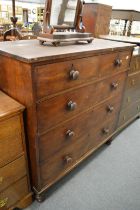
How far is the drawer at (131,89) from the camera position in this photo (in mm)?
1712

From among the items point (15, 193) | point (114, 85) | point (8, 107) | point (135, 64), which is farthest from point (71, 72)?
point (135, 64)

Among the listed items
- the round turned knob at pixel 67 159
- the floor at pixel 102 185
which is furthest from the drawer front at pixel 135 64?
the round turned knob at pixel 67 159

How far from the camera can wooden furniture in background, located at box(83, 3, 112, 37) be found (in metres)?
1.69

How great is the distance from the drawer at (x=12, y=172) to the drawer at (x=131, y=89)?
46.4 inches

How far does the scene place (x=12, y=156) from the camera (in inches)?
38.3

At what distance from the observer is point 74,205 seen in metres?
1.27

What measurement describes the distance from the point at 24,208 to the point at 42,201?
0.43ft

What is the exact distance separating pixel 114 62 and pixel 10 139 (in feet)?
3.02

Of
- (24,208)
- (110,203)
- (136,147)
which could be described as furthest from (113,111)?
(24,208)

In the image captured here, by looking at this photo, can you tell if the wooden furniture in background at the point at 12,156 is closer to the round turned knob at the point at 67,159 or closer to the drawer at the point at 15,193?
the drawer at the point at 15,193

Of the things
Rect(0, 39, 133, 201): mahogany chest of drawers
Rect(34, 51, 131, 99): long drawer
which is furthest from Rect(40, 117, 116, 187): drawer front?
Rect(34, 51, 131, 99): long drawer

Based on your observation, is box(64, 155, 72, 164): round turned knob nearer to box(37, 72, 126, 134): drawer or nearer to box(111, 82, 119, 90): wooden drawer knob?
box(37, 72, 126, 134): drawer

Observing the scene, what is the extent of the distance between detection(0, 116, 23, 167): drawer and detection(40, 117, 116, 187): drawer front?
0.23 m

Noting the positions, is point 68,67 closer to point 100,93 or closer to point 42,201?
point 100,93
